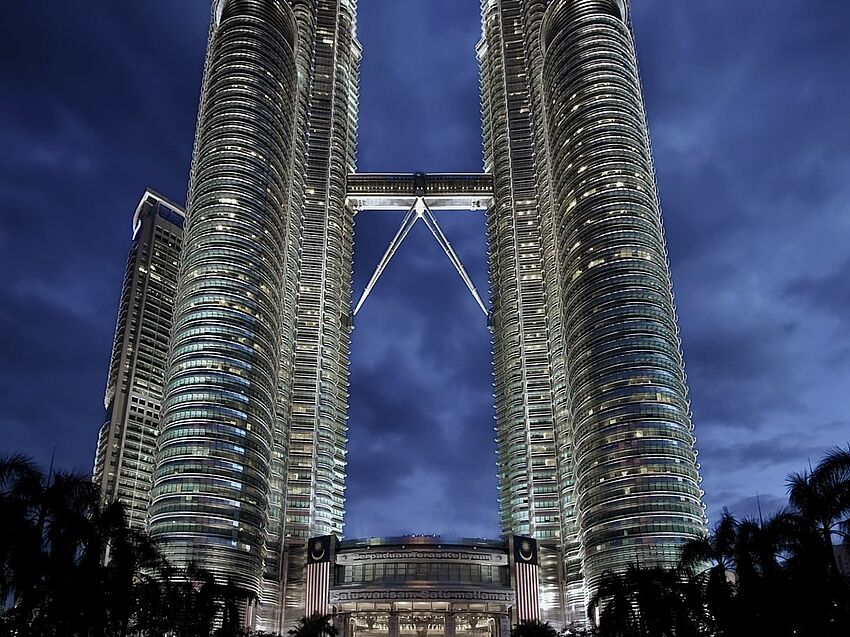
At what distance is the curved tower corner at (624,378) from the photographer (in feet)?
531

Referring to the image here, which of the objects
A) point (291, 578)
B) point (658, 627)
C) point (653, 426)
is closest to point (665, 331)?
point (653, 426)

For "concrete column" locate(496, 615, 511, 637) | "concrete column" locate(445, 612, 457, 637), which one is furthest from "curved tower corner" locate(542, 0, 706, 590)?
"concrete column" locate(445, 612, 457, 637)

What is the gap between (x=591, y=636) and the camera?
10275cm

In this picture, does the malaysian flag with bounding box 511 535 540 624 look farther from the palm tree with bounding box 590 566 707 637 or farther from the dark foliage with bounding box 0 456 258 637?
the dark foliage with bounding box 0 456 258 637

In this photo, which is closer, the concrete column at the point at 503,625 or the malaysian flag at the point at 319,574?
the concrete column at the point at 503,625

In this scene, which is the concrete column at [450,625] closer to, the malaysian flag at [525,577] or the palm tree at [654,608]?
the malaysian flag at [525,577]

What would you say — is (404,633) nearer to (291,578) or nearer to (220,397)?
(291,578)

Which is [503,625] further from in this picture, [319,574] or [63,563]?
[63,563]

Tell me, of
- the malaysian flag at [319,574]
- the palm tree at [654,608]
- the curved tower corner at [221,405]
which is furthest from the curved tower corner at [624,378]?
the palm tree at [654,608]

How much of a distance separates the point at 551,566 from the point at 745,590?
128 metres

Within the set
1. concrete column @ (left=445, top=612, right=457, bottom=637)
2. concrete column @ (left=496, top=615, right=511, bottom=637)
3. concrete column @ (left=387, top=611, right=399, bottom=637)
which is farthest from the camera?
concrete column @ (left=496, top=615, right=511, bottom=637)

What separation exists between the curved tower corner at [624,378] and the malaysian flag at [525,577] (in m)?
13.8

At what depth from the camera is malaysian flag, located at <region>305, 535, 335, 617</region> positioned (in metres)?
175

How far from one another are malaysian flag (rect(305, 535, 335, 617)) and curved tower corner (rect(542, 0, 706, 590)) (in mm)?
49416
